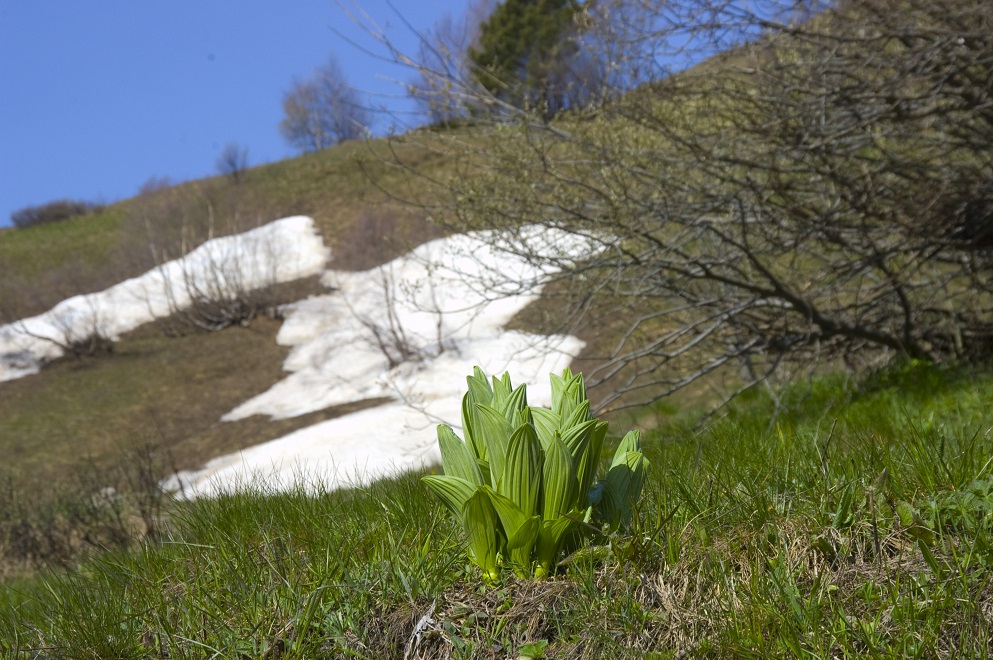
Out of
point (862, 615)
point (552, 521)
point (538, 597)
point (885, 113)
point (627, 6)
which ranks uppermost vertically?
point (627, 6)

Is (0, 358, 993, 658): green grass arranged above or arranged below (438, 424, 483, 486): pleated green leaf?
below

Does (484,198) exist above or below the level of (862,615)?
above

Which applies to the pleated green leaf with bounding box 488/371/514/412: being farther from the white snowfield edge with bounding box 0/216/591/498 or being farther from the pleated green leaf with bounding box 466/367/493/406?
the white snowfield edge with bounding box 0/216/591/498

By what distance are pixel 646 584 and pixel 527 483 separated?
417mm

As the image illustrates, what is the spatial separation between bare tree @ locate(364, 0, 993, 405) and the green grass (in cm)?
315

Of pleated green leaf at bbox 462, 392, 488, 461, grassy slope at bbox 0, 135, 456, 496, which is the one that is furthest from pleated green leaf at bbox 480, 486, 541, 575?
grassy slope at bbox 0, 135, 456, 496

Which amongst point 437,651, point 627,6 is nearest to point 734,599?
point 437,651

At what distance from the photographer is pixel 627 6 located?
6199 millimetres

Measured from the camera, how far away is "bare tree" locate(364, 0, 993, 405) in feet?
19.0

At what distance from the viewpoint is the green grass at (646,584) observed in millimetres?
2018

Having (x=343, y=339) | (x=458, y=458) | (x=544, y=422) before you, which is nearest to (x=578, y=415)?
(x=544, y=422)

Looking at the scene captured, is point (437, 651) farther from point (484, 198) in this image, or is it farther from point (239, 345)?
point (239, 345)

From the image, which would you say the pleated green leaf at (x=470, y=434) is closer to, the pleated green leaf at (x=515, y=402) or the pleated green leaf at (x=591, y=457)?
the pleated green leaf at (x=515, y=402)

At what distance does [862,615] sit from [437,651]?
1088 millimetres
